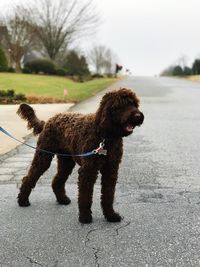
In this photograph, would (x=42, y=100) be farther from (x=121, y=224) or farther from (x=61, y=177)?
(x=121, y=224)

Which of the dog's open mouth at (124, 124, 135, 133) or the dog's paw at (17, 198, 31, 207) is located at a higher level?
→ the dog's open mouth at (124, 124, 135, 133)

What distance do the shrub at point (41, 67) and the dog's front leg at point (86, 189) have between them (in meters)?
48.5

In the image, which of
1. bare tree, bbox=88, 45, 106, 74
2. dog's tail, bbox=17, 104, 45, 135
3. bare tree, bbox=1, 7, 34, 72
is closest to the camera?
dog's tail, bbox=17, 104, 45, 135

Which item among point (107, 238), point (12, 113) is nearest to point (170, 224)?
point (107, 238)

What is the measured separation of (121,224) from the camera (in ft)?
16.9

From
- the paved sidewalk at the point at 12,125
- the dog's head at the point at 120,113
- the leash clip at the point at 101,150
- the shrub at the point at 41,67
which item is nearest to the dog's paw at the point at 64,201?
the leash clip at the point at 101,150

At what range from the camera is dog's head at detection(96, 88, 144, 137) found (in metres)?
4.44

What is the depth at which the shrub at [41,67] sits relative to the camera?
52875 millimetres

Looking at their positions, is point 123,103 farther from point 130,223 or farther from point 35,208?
point 35,208

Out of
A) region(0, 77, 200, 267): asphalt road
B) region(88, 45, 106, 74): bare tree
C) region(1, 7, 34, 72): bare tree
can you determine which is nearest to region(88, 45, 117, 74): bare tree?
region(88, 45, 106, 74): bare tree

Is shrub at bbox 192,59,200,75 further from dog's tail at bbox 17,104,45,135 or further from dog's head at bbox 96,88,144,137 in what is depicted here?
dog's head at bbox 96,88,144,137

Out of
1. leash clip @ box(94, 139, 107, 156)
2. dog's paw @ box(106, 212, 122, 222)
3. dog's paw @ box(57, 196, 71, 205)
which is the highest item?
leash clip @ box(94, 139, 107, 156)

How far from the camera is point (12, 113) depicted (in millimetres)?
16766

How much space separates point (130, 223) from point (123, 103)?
1430 millimetres
